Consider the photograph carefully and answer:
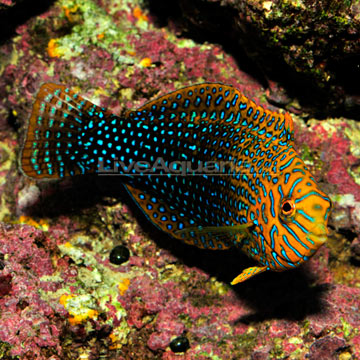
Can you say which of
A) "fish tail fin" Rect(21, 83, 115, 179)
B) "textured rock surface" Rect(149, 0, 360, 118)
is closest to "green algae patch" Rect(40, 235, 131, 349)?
"fish tail fin" Rect(21, 83, 115, 179)

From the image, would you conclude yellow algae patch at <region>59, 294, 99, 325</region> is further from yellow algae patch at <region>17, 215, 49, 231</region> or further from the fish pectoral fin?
the fish pectoral fin

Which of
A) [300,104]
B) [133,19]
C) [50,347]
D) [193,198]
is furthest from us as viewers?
[133,19]

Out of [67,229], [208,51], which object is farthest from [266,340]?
[208,51]

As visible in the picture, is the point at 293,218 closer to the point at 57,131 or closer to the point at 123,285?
the point at 123,285

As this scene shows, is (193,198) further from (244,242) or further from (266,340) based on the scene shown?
(266,340)

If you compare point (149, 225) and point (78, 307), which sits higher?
point (149, 225)

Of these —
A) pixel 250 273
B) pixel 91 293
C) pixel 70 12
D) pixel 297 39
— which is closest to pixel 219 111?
pixel 297 39
